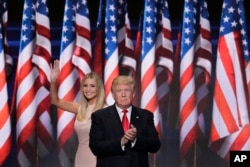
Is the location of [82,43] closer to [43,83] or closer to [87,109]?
[43,83]

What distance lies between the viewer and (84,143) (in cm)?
403

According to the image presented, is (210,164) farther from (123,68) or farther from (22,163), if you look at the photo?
(22,163)

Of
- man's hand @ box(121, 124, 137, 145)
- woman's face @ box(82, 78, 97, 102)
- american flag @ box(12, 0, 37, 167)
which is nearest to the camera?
man's hand @ box(121, 124, 137, 145)

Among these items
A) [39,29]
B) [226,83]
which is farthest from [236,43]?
[39,29]

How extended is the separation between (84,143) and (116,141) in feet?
4.75

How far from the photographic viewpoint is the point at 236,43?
6312 millimetres

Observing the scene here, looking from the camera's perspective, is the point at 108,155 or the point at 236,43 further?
the point at 236,43

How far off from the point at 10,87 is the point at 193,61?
1.97m

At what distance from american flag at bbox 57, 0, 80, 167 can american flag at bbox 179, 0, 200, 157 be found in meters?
1.13

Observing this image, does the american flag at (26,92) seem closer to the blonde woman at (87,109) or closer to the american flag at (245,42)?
the blonde woman at (87,109)

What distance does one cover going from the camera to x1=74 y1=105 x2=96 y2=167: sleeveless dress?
156 inches

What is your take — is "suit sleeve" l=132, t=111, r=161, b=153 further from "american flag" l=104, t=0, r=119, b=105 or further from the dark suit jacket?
"american flag" l=104, t=0, r=119, b=105

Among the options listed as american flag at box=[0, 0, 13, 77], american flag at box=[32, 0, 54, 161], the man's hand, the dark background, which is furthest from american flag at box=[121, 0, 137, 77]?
the man's hand

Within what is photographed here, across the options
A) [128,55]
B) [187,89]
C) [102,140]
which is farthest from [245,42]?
[102,140]
